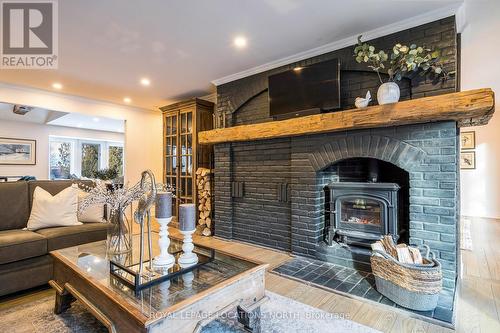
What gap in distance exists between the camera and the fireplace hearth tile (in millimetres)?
1937

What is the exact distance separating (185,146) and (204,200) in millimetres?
1089

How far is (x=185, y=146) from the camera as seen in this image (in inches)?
187

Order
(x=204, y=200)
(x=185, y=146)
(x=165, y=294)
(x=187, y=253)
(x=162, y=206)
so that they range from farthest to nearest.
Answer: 1. (x=185, y=146)
2. (x=204, y=200)
3. (x=187, y=253)
4. (x=162, y=206)
5. (x=165, y=294)

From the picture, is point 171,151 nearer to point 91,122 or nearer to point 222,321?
point 91,122

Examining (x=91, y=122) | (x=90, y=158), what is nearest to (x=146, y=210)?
(x=91, y=122)

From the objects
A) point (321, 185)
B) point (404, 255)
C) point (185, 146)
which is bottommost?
point (404, 255)

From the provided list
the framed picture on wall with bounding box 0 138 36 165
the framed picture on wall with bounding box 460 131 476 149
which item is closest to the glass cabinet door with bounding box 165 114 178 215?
the framed picture on wall with bounding box 0 138 36 165

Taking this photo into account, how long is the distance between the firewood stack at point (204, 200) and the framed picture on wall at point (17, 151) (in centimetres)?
400

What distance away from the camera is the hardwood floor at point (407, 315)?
1.79 m

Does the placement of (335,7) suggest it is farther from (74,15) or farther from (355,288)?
(355,288)

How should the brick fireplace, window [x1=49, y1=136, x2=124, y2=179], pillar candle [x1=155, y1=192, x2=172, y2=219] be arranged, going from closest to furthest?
pillar candle [x1=155, y1=192, x2=172, y2=219] → the brick fireplace → window [x1=49, y1=136, x2=124, y2=179]

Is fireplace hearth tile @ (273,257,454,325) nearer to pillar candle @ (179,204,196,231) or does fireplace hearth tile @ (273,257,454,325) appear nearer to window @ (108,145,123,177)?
pillar candle @ (179,204,196,231)

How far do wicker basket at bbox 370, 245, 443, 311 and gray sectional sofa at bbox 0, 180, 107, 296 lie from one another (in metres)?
2.74

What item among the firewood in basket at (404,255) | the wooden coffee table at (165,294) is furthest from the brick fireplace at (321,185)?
the wooden coffee table at (165,294)
